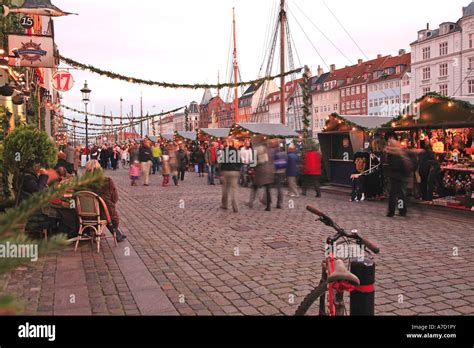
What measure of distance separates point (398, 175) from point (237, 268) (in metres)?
5.83

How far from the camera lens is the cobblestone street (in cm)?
469

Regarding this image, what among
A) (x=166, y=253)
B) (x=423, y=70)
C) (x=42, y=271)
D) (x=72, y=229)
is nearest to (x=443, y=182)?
(x=166, y=253)

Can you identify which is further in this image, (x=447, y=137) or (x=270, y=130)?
(x=270, y=130)

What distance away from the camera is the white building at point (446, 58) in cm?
5684

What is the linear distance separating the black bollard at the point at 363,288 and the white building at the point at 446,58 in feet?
188

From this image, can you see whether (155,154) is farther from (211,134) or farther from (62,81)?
(62,81)

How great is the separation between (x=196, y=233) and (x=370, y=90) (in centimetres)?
7747

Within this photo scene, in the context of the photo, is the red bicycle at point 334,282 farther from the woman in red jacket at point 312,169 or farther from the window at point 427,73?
the window at point 427,73

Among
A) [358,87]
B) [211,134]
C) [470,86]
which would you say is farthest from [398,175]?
[358,87]

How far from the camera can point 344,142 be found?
18062 mm

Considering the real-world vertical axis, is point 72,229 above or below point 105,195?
below
